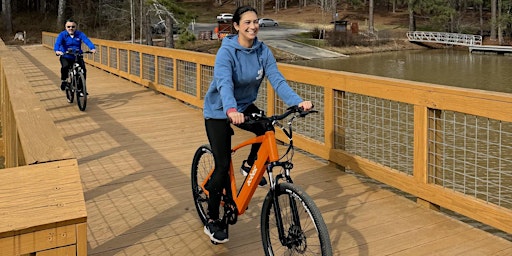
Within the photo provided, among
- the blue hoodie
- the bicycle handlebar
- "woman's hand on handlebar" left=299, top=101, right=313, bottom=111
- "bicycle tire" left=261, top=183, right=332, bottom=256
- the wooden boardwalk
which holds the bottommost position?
the wooden boardwalk

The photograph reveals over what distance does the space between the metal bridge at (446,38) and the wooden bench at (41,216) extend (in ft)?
170

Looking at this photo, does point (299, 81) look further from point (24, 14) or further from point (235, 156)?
point (24, 14)

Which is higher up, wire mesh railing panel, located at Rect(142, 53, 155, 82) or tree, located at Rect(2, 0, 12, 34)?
tree, located at Rect(2, 0, 12, 34)

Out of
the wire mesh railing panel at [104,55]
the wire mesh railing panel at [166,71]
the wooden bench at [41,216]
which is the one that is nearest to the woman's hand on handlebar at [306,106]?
the wooden bench at [41,216]

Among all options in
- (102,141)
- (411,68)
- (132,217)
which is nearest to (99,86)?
(102,141)

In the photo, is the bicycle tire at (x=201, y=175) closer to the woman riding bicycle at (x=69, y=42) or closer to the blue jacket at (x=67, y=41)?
the woman riding bicycle at (x=69, y=42)

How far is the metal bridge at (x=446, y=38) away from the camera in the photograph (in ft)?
167

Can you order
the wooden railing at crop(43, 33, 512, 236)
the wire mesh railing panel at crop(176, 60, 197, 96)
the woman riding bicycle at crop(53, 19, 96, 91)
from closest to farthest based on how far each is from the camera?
the wooden railing at crop(43, 33, 512, 236), the woman riding bicycle at crop(53, 19, 96, 91), the wire mesh railing panel at crop(176, 60, 197, 96)

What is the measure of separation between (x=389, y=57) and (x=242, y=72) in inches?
1729

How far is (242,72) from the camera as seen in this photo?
3.43m

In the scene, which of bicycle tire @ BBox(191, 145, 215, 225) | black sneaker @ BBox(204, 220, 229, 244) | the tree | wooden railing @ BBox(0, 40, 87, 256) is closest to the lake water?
bicycle tire @ BBox(191, 145, 215, 225)

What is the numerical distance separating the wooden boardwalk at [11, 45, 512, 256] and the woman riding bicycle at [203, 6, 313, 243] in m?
0.49

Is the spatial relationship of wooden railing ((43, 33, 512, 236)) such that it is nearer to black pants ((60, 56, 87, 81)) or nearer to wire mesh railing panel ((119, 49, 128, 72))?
black pants ((60, 56, 87, 81))

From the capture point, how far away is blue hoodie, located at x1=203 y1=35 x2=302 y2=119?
331 centimetres
